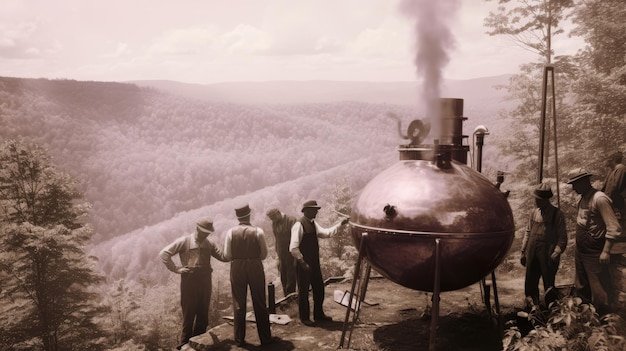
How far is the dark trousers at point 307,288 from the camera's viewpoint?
812cm

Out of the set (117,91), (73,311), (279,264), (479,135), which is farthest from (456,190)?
(117,91)

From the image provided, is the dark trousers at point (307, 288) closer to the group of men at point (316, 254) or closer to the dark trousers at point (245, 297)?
the group of men at point (316, 254)

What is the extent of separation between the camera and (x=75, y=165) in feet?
308

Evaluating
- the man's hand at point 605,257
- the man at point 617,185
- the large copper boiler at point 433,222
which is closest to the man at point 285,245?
the large copper boiler at point 433,222

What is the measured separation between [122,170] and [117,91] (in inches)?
1258

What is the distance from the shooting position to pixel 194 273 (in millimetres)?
8391

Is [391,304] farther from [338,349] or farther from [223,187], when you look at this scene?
[223,187]

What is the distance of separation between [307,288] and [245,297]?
1.38 meters

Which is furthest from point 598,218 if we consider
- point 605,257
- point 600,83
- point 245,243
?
point 600,83

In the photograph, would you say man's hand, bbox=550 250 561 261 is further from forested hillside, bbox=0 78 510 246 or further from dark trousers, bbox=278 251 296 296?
forested hillside, bbox=0 78 510 246

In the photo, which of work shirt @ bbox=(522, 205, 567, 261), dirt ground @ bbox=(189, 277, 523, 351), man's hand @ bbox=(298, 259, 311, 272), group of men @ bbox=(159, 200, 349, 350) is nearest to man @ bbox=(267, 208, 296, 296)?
dirt ground @ bbox=(189, 277, 523, 351)

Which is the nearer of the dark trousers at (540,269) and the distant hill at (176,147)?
the dark trousers at (540,269)

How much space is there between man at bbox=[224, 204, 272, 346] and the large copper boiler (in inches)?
86.8

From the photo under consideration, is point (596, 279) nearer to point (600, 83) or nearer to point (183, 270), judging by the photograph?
point (183, 270)
